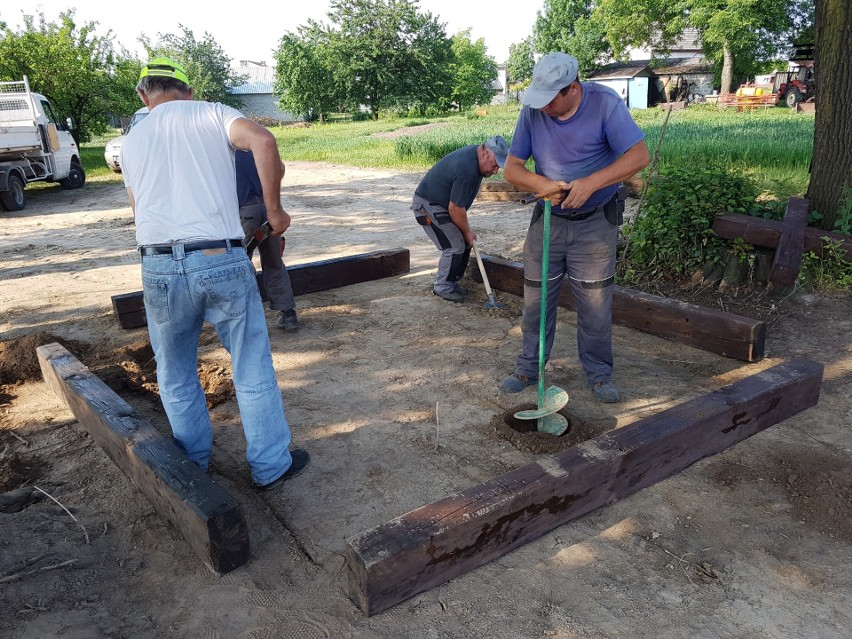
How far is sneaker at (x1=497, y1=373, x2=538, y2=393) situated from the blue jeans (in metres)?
1.50

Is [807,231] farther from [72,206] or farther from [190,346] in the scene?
[72,206]

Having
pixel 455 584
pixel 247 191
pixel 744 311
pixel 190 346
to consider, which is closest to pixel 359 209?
pixel 247 191

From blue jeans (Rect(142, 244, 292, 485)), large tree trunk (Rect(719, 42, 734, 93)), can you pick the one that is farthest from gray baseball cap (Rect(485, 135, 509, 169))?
large tree trunk (Rect(719, 42, 734, 93))

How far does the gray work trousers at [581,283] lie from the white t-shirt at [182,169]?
189 centimetres

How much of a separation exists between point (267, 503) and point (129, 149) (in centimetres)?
165

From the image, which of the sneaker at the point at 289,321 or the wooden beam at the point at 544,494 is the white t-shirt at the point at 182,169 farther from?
the sneaker at the point at 289,321

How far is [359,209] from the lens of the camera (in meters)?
11.0

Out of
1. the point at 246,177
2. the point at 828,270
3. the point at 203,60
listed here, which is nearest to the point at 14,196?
the point at 246,177

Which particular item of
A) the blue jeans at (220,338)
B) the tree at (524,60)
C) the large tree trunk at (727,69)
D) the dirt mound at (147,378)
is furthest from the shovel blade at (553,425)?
the tree at (524,60)

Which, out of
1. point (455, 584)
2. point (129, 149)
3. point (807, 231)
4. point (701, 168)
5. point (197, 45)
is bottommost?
point (455, 584)

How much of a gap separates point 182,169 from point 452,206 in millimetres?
3214

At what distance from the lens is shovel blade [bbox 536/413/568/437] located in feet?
11.0

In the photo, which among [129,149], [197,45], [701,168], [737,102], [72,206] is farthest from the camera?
[197,45]

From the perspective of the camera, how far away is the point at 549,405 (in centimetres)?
334
